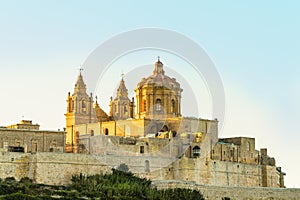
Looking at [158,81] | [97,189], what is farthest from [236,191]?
[158,81]

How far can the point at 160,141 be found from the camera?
229 feet

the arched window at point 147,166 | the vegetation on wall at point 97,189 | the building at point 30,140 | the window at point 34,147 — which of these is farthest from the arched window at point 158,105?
the window at point 34,147

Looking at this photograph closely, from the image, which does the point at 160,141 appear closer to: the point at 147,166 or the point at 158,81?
the point at 147,166

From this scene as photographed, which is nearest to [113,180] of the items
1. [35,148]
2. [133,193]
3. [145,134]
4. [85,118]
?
[133,193]

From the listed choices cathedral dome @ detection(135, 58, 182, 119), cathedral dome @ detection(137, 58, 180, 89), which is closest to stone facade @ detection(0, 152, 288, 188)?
cathedral dome @ detection(135, 58, 182, 119)

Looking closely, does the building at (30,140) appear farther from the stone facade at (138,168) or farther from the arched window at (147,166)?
the arched window at (147,166)

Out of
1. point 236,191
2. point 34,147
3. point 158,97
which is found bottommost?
point 236,191

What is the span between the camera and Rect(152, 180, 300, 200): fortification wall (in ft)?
211

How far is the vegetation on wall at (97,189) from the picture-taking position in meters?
58.1

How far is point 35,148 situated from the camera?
216ft

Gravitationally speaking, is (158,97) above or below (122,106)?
above

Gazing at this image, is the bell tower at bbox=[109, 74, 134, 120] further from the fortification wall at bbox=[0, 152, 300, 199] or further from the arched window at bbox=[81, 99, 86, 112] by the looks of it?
the fortification wall at bbox=[0, 152, 300, 199]

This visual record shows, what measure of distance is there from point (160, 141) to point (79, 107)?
414 inches

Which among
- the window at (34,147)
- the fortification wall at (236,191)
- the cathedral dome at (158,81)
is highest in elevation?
the cathedral dome at (158,81)
